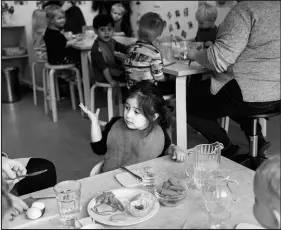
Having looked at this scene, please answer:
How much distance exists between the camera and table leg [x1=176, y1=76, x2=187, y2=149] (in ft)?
7.49

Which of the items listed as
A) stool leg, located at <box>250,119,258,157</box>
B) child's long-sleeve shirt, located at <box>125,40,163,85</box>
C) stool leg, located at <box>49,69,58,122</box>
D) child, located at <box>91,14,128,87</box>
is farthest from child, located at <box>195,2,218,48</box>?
stool leg, located at <box>49,69,58,122</box>

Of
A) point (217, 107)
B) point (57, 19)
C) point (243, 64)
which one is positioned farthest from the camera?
point (57, 19)

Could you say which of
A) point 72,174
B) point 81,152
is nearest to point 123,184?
point 72,174

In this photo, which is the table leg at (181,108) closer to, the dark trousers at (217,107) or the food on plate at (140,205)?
the dark trousers at (217,107)

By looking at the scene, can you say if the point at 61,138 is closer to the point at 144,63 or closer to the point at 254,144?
the point at 144,63

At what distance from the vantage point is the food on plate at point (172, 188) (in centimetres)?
97

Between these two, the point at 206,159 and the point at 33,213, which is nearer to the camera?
the point at 33,213

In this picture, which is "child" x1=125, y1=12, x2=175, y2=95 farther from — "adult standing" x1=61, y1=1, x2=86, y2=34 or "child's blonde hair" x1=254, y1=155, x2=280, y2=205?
"adult standing" x1=61, y1=1, x2=86, y2=34

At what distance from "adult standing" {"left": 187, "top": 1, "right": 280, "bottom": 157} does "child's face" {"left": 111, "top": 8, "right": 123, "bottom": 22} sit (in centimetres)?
310

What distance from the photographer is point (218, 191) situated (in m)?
0.97

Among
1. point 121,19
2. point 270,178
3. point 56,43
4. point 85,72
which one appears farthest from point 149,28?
point 121,19

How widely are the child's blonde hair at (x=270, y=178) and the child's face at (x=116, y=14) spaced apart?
4.62 meters

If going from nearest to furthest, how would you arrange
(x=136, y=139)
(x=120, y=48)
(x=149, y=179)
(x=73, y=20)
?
(x=149, y=179) → (x=136, y=139) → (x=120, y=48) → (x=73, y=20)

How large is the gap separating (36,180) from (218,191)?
835mm
